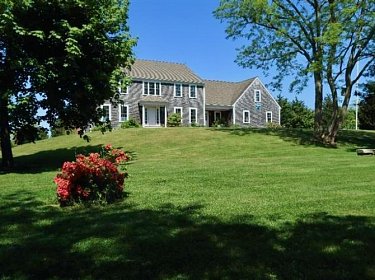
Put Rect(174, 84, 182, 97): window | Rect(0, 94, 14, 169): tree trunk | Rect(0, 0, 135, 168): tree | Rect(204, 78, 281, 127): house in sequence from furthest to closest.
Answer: Rect(204, 78, 281, 127): house, Rect(174, 84, 182, 97): window, Rect(0, 94, 14, 169): tree trunk, Rect(0, 0, 135, 168): tree

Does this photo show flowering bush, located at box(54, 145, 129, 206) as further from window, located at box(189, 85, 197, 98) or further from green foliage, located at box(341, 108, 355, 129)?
green foliage, located at box(341, 108, 355, 129)

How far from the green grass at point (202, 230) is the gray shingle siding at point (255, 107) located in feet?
131

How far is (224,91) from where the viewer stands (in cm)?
5469

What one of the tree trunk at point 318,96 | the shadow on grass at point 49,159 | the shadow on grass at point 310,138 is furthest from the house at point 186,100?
the tree trunk at point 318,96

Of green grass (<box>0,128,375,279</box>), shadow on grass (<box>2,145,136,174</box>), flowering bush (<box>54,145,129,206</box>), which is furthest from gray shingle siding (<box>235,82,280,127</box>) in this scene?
flowering bush (<box>54,145,129,206</box>)

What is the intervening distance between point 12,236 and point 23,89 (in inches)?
521

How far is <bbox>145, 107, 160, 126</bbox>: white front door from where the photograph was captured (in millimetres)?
45844

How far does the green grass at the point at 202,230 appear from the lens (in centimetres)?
474

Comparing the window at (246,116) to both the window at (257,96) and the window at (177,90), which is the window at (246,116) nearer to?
the window at (257,96)

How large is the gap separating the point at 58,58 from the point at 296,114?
1793 inches

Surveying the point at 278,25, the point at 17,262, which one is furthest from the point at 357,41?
the point at 17,262

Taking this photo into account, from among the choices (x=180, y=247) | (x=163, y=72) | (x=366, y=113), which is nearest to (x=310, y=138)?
(x=163, y=72)

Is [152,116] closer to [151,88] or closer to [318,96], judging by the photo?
[151,88]

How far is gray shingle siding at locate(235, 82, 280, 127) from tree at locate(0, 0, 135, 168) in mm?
33795
